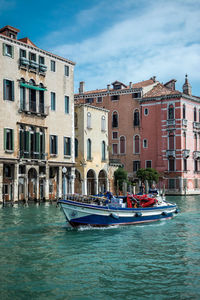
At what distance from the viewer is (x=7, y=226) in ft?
63.0

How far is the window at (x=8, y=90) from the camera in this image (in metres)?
30.1

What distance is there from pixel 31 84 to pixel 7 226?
1539cm

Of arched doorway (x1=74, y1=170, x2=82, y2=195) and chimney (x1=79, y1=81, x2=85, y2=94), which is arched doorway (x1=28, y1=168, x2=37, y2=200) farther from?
chimney (x1=79, y1=81, x2=85, y2=94)

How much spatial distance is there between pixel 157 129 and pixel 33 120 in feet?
68.3

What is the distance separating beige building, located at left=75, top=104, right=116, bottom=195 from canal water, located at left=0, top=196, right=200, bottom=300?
737 inches

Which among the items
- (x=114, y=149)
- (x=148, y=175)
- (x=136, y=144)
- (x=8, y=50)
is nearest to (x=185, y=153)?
(x=136, y=144)

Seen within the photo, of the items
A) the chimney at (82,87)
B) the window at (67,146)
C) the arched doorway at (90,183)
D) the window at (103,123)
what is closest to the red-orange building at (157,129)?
the chimney at (82,87)

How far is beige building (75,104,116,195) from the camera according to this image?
3828cm

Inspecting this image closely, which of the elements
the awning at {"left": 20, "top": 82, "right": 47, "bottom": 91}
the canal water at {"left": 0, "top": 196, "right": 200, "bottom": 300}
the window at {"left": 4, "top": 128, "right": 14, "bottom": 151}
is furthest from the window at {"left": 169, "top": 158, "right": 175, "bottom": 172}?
the canal water at {"left": 0, "top": 196, "right": 200, "bottom": 300}

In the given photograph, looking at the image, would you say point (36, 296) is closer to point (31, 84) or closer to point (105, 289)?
point (105, 289)

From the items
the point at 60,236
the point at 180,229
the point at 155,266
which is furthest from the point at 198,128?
the point at 155,266

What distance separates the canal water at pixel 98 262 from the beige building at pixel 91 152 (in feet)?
61.4

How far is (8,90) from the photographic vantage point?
Result: 100ft

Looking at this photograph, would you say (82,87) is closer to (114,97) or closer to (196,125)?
(114,97)
